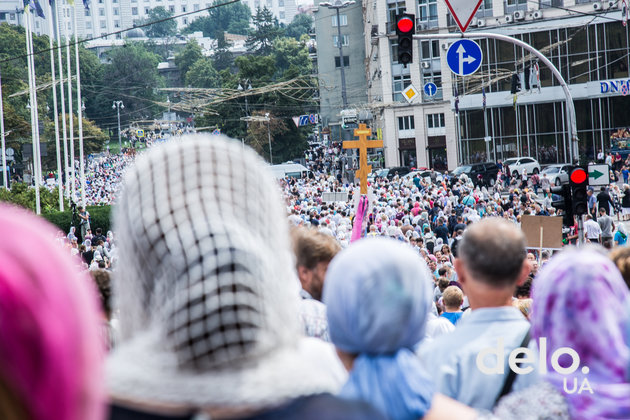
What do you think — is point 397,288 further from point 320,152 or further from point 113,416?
point 320,152

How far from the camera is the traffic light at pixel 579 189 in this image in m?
13.8

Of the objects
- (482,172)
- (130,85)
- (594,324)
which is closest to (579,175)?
(594,324)

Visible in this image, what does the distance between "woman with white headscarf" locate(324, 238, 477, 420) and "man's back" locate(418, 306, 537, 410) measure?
2.86 feet

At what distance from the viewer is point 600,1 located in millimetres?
52656

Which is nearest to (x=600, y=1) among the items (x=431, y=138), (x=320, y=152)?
(x=431, y=138)

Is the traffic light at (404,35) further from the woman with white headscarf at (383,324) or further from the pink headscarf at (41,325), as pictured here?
the pink headscarf at (41,325)

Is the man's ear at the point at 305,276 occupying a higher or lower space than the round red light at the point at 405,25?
lower

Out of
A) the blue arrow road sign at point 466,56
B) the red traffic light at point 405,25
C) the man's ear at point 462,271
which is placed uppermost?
the red traffic light at point 405,25

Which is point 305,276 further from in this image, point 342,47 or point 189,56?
point 189,56

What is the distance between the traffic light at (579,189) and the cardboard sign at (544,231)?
119cm

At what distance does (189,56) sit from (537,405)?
165 meters

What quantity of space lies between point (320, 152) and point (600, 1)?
44.4 m

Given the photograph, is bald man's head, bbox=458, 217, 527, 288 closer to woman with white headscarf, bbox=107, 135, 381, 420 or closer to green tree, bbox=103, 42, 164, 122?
woman with white headscarf, bbox=107, 135, 381, 420

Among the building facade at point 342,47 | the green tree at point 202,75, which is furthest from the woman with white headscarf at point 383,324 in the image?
A: the green tree at point 202,75
